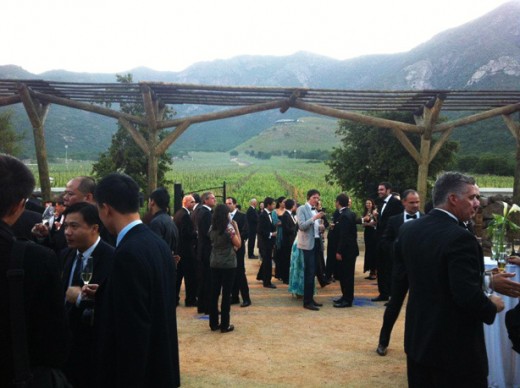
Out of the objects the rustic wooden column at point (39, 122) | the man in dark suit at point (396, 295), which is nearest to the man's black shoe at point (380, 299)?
the man in dark suit at point (396, 295)

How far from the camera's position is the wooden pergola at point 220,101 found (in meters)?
10.2

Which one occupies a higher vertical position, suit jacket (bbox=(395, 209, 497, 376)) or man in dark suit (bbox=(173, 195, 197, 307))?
suit jacket (bbox=(395, 209, 497, 376))

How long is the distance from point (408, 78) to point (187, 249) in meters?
119

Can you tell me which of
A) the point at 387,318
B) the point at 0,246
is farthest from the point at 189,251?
the point at 0,246

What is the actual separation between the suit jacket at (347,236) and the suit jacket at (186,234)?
93.2 inches

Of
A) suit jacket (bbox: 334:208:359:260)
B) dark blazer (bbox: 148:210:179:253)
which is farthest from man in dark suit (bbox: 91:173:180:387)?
suit jacket (bbox: 334:208:359:260)

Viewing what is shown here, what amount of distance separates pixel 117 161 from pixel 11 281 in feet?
55.9

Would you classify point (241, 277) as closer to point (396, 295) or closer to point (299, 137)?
point (396, 295)

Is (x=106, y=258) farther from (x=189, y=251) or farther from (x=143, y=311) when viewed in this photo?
(x=189, y=251)

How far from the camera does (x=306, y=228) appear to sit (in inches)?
314

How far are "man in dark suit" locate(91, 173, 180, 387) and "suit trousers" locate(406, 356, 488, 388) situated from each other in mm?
1491

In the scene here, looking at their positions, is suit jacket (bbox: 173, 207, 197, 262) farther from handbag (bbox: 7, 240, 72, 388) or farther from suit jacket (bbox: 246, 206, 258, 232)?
handbag (bbox: 7, 240, 72, 388)

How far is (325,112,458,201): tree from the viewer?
651 inches

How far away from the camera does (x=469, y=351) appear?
280 centimetres
